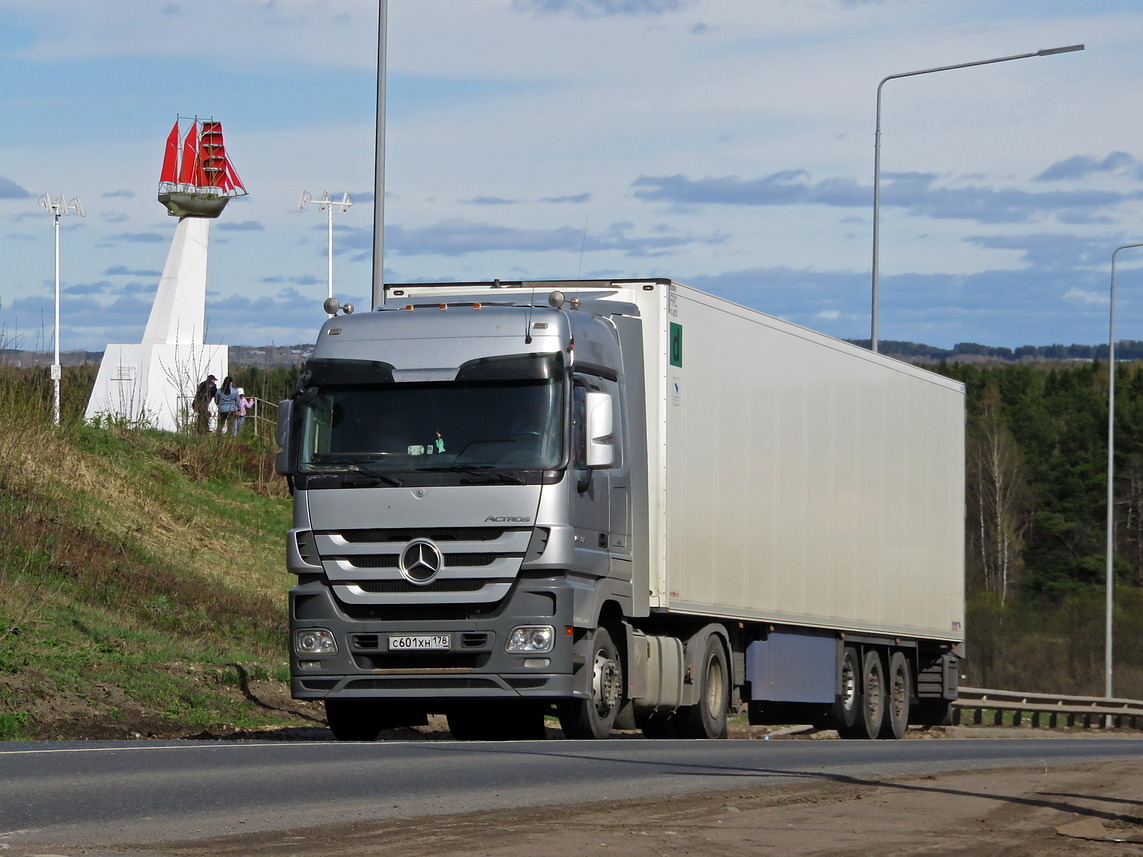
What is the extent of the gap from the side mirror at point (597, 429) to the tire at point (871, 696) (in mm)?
8029

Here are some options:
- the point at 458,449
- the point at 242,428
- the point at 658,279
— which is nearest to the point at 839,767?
the point at 458,449

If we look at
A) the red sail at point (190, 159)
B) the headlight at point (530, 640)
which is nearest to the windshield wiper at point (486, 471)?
the headlight at point (530, 640)

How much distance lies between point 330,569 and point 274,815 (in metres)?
5.22

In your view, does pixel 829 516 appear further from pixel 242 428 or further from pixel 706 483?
pixel 242 428

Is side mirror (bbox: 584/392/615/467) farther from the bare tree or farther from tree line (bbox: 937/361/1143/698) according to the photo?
the bare tree

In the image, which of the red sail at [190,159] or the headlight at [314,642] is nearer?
the headlight at [314,642]

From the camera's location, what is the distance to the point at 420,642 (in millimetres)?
14195

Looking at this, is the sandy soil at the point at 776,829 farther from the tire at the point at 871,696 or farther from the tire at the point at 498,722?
the tire at the point at 871,696

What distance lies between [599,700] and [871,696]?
24.3ft

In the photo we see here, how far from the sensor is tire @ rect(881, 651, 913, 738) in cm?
2234

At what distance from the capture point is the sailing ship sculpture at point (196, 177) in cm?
5534

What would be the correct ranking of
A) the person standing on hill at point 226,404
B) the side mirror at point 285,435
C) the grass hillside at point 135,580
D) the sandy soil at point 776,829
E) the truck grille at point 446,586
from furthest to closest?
the person standing on hill at point 226,404, the grass hillside at point 135,580, the side mirror at point 285,435, the truck grille at point 446,586, the sandy soil at point 776,829

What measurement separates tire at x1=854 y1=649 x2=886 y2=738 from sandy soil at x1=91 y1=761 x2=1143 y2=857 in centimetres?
944

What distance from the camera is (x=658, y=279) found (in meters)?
16.1
